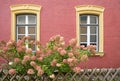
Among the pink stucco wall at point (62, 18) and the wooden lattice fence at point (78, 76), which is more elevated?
the pink stucco wall at point (62, 18)

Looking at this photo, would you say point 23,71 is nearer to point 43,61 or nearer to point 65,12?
point 43,61

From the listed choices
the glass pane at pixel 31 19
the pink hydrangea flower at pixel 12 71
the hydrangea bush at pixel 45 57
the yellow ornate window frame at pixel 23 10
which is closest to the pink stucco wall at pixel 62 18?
Result: the yellow ornate window frame at pixel 23 10

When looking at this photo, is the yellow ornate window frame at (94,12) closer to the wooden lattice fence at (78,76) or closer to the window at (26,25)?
the window at (26,25)

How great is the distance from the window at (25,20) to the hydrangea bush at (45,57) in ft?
28.5

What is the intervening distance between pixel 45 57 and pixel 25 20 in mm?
9366

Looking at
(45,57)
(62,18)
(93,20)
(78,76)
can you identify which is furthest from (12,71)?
(93,20)

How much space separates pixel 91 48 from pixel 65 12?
8742 millimetres

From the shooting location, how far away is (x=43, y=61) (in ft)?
15.5

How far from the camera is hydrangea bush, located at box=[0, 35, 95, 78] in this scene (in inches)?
182

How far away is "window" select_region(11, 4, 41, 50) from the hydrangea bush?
869 centimetres

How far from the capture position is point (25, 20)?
45.9 feet

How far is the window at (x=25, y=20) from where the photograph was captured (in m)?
13.6

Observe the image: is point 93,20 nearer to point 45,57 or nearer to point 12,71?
point 45,57

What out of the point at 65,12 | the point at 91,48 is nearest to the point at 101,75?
the point at 91,48
